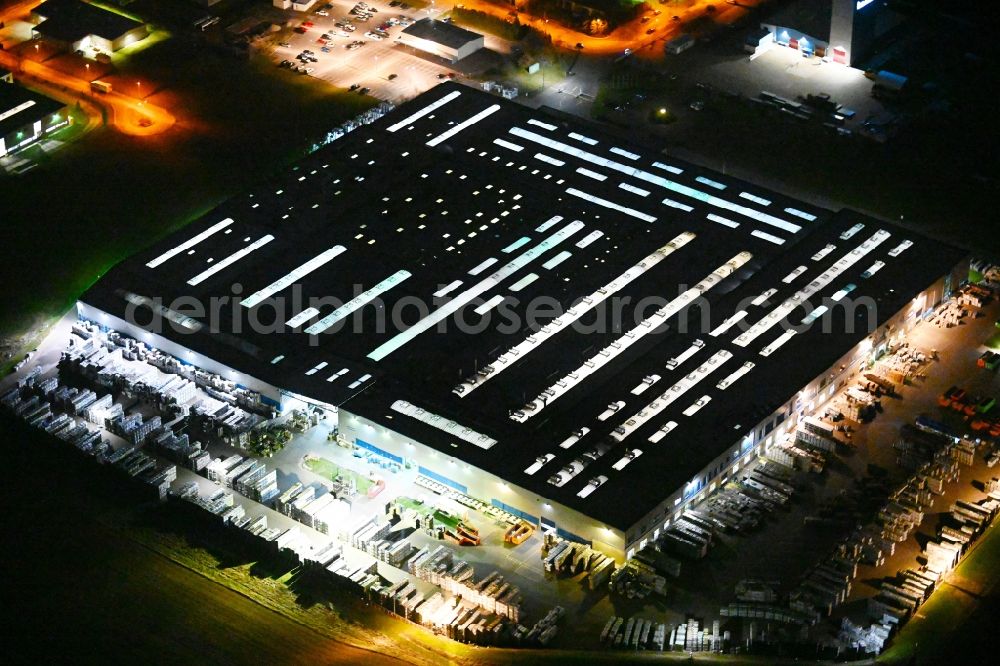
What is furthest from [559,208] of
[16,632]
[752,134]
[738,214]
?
[16,632]

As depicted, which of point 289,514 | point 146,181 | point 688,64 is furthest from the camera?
point 688,64

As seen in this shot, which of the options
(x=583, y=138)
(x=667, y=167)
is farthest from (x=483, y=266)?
(x=583, y=138)

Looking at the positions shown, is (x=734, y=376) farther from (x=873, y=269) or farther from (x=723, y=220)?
(x=723, y=220)

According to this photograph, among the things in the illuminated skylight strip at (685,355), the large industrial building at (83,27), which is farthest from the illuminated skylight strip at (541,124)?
the large industrial building at (83,27)

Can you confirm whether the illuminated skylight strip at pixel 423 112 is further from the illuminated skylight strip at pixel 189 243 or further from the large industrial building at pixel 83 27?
the large industrial building at pixel 83 27

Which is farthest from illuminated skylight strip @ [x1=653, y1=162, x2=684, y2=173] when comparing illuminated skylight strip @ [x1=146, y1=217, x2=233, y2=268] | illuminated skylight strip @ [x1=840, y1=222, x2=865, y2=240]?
illuminated skylight strip @ [x1=146, y1=217, x2=233, y2=268]

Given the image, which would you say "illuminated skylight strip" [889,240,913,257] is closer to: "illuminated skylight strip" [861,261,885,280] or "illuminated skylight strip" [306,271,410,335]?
"illuminated skylight strip" [861,261,885,280]

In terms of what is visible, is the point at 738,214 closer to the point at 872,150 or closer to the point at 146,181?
the point at 872,150
